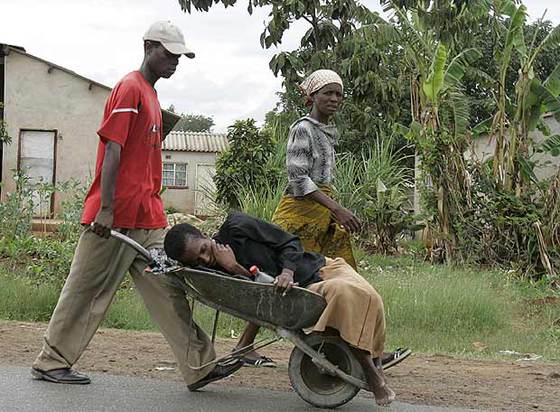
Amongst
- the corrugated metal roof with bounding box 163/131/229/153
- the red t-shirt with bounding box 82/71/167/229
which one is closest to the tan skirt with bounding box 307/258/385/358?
the red t-shirt with bounding box 82/71/167/229

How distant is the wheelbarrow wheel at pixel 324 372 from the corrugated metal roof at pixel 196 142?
78.6 ft

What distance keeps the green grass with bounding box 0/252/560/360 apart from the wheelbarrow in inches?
98.4

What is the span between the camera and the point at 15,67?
Result: 2108 cm

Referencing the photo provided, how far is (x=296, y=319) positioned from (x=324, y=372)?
386mm

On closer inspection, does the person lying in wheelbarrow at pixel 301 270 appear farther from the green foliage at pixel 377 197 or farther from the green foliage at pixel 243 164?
the green foliage at pixel 377 197

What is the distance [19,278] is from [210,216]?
5231 mm

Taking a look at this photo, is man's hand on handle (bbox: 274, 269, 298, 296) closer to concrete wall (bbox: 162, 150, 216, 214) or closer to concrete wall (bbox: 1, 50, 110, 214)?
concrete wall (bbox: 1, 50, 110, 214)

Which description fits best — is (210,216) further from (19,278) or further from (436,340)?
(436,340)

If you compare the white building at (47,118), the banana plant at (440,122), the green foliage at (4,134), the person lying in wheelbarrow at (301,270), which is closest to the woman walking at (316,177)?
the person lying in wheelbarrow at (301,270)

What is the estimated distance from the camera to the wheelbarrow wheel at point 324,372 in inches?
181

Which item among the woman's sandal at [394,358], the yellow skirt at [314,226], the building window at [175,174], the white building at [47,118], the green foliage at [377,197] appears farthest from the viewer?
the building window at [175,174]

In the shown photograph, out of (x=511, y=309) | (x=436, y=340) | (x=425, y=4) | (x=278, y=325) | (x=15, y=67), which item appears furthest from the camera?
(x=15, y=67)

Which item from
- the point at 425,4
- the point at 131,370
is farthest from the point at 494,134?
the point at 131,370

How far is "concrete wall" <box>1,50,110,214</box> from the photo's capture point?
2112 centimetres
